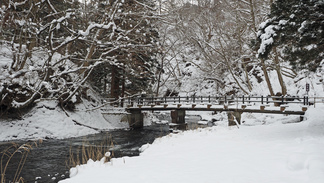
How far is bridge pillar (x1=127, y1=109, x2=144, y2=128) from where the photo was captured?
951 inches

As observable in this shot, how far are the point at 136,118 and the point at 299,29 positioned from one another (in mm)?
18417

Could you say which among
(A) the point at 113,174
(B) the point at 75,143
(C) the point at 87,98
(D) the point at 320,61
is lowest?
(B) the point at 75,143

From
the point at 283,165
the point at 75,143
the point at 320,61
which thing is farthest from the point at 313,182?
the point at 75,143

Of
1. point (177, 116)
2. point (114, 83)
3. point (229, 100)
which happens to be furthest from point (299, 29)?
point (114, 83)

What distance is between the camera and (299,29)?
827cm

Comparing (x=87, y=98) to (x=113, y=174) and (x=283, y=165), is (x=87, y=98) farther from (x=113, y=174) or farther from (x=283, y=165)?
(x=283, y=165)

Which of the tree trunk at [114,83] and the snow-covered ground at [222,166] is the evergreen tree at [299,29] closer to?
the snow-covered ground at [222,166]

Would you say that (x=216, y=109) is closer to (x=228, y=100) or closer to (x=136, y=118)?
(x=228, y=100)

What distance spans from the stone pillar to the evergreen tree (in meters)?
16.9

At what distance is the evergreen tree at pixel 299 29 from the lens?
326 inches

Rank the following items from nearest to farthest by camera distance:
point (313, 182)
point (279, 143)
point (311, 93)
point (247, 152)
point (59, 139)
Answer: point (313, 182) < point (247, 152) < point (279, 143) < point (59, 139) < point (311, 93)

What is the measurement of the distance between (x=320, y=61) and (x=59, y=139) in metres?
14.9

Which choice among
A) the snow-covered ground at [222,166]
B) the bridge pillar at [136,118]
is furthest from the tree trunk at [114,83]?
the snow-covered ground at [222,166]

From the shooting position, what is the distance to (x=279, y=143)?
7.81 metres
